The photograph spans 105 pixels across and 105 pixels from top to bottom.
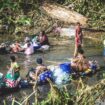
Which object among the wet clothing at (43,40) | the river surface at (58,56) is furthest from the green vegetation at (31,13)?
the wet clothing at (43,40)

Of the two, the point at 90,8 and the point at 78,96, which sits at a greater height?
the point at 90,8

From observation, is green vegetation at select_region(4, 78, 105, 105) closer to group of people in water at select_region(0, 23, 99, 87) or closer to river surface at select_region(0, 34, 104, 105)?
group of people in water at select_region(0, 23, 99, 87)

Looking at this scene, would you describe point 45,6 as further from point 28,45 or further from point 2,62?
point 2,62

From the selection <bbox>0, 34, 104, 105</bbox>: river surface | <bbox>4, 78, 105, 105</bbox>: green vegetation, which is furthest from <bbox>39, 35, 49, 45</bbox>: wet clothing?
<bbox>4, 78, 105, 105</bbox>: green vegetation

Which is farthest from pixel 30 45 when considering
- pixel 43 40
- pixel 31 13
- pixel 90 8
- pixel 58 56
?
pixel 90 8

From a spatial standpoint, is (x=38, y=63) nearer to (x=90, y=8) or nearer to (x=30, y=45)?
(x=30, y=45)

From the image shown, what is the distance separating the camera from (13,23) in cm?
2567

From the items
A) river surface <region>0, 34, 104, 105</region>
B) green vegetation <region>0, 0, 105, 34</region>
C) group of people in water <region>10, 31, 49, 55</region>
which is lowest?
river surface <region>0, 34, 104, 105</region>

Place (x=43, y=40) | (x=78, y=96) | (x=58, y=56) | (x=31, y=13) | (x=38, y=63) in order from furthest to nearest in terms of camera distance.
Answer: (x=31, y=13), (x=43, y=40), (x=58, y=56), (x=38, y=63), (x=78, y=96)

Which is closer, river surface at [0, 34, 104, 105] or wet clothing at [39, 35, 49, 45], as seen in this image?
river surface at [0, 34, 104, 105]

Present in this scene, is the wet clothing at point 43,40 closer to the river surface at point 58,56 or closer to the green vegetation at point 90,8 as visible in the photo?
the river surface at point 58,56

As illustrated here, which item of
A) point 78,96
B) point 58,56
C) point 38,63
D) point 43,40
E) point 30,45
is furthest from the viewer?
point 43,40

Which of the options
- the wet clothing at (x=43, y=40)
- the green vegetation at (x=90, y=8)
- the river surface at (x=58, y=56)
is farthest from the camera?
the green vegetation at (x=90, y=8)

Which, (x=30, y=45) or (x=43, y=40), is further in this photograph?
(x=43, y=40)
